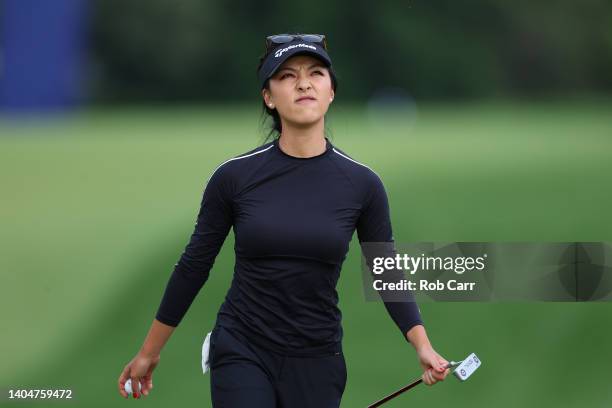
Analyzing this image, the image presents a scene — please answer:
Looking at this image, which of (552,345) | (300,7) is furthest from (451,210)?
(300,7)

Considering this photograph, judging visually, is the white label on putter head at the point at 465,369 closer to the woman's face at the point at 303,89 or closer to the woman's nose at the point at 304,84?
the woman's face at the point at 303,89

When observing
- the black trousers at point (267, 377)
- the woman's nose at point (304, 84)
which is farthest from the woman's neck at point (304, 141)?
the black trousers at point (267, 377)

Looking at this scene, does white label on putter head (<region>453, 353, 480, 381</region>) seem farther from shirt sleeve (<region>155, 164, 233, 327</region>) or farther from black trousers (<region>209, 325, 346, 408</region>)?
shirt sleeve (<region>155, 164, 233, 327</region>)

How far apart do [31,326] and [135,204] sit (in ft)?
14.4

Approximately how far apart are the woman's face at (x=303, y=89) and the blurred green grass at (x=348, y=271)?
2.85m

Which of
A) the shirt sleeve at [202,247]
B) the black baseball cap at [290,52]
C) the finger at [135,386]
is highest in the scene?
the black baseball cap at [290,52]

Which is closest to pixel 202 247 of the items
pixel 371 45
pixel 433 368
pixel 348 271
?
pixel 433 368

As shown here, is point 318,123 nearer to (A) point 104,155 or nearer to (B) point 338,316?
(B) point 338,316

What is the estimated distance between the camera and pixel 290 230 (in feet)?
18.9

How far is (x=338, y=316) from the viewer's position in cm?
598

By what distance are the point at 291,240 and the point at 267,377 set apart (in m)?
0.58

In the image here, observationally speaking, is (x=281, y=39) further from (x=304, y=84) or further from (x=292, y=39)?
(x=304, y=84)

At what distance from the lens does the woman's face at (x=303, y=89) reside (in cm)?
586

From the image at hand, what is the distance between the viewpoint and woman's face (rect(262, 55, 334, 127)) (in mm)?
5859
